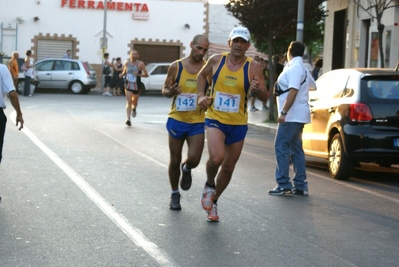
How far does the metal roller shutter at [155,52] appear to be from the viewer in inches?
2131

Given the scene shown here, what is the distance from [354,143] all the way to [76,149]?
211 inches

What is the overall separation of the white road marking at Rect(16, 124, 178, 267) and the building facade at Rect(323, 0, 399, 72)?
15.7 meters

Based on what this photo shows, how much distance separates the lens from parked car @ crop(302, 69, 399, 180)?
12.7 metres

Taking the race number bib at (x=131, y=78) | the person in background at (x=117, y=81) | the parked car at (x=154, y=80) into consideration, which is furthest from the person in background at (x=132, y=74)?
the parked car at (x=154, y=80)

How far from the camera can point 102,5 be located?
53.1 meters

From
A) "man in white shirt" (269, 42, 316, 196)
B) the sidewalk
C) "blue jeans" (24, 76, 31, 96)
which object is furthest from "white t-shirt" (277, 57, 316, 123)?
"blue jeans" (24, 76, 31, 96)

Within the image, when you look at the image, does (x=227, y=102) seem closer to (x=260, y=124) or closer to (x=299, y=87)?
(x=299, y=87)

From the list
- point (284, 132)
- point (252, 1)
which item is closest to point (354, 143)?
point (284, 132)

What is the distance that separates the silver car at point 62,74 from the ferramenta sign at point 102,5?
10.2 metres

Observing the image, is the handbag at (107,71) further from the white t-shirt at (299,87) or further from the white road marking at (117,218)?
the white t-shirt at (299,87)

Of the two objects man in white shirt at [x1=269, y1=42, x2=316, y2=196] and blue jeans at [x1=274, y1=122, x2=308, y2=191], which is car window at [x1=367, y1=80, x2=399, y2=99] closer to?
man in white shirt at [x1=269, y1=42, x2=316, y2=196]

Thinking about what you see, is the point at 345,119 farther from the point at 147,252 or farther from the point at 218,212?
the point at 147,252

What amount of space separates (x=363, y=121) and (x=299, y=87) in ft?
5.63

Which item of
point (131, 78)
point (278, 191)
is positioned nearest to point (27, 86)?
point (131, 78)
